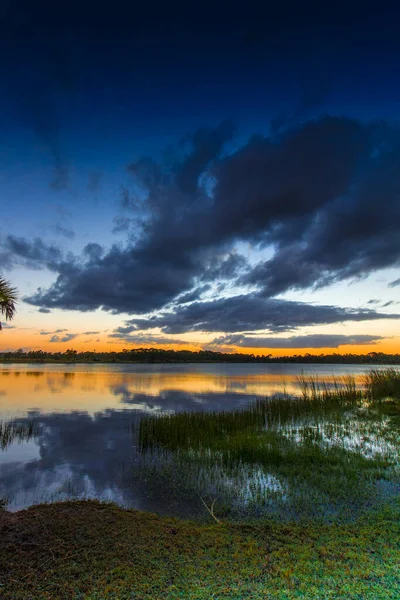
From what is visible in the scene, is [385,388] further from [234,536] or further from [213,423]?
[234,536]

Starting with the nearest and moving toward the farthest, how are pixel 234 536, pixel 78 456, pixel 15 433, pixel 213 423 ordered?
pixel 234 536
pixel 78 456
pixel 213 423
pixel 15 433

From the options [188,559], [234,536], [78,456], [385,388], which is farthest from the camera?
[385,388]

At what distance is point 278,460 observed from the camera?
11352 millimetres

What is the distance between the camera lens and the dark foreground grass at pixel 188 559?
4.17 metres

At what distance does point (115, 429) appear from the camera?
18500 mm

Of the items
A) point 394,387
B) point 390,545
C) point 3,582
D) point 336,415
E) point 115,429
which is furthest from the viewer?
point 394,387

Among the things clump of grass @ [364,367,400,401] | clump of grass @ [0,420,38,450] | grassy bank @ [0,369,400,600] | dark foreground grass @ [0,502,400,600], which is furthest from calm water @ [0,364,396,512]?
clump of grass @ [364,367,400,401]

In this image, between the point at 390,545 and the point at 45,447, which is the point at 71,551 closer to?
the point at 390,545

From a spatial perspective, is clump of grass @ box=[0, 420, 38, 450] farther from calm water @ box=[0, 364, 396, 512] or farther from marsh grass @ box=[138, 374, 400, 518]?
marsh grass @ box=[138, 374, 400, 518]

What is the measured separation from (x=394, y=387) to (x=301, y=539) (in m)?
27.8

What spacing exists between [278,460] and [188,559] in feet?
23.5

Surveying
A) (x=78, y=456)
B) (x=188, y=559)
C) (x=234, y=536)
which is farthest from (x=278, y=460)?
(x=78, y=456)

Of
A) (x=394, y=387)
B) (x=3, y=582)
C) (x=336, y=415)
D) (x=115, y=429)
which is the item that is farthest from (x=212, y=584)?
(x=394, y=387)

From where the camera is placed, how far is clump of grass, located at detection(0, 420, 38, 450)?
614 inches
